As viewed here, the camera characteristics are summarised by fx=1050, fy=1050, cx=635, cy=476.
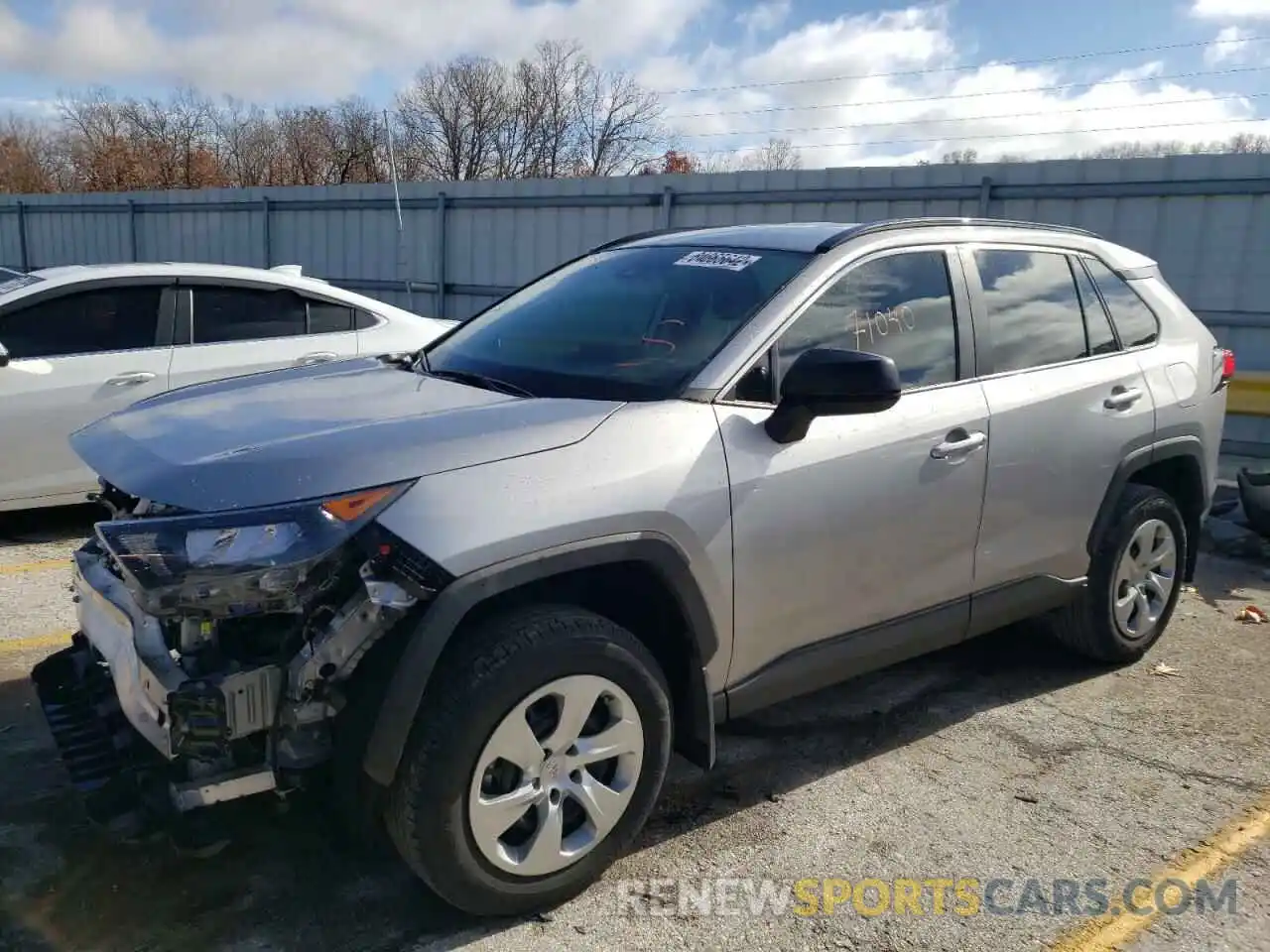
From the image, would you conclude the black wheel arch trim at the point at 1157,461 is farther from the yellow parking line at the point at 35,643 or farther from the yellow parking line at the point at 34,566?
the yellow parking line at the point at 34,566

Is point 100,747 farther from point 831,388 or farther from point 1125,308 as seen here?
point 1125,308

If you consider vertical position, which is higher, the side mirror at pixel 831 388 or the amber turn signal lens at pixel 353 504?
the side mirror at pixel 831 388

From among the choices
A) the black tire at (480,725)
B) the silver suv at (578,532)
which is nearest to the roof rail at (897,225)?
the silver suv at (578,532)

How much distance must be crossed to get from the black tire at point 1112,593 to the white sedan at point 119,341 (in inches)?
179

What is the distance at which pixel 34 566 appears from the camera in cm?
572

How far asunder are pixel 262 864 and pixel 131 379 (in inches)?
156

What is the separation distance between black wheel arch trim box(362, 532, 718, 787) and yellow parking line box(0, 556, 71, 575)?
163 inches

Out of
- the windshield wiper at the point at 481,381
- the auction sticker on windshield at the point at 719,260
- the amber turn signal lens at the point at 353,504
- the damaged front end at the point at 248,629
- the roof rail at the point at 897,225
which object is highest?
the roof rail at the point at 897,225

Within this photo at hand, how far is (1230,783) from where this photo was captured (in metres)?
3.69

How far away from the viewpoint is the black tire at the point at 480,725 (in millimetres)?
2484

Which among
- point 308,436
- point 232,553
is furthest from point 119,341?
point 232,553

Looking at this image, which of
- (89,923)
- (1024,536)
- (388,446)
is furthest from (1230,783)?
(89,923)

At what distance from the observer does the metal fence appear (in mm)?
8883

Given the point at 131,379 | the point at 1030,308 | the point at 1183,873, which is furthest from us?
the point at 131,379
